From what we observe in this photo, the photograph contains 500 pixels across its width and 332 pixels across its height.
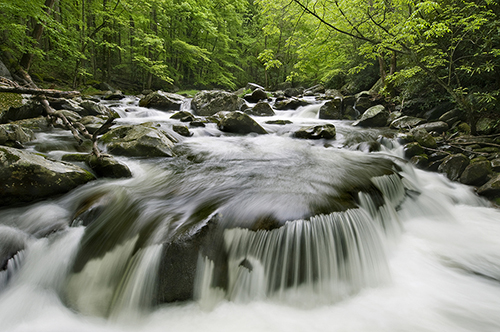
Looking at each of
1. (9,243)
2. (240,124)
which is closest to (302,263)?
(9,243)

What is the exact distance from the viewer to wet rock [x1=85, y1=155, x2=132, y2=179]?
387 cm

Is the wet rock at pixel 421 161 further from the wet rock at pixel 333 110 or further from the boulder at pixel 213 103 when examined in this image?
the boulder at pixel 213 103

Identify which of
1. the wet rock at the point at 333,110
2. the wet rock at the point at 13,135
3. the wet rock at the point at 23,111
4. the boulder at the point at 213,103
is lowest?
the wet rock at the point at 13,135

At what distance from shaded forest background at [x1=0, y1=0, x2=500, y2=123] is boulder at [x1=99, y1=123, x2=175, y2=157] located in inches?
129

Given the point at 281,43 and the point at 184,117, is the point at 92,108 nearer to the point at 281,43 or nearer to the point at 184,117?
the point at 184,117

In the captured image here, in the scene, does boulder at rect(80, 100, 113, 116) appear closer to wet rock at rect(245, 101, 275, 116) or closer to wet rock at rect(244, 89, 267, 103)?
wet rock at rect(245, 101, 275, 116)

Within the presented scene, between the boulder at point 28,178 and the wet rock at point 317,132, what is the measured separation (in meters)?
6.14

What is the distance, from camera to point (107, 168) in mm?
3867

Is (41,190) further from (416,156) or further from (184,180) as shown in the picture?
(416,156)

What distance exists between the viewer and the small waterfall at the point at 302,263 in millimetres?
2277

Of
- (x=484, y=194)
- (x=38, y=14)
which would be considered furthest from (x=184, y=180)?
(x=38, y=14)

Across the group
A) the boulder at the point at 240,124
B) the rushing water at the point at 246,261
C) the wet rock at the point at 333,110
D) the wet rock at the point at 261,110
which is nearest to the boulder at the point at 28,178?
the rushing water at the point at 246,261

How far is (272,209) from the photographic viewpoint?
A: 280 centimetres

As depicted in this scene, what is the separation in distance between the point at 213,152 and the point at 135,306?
397 cm
